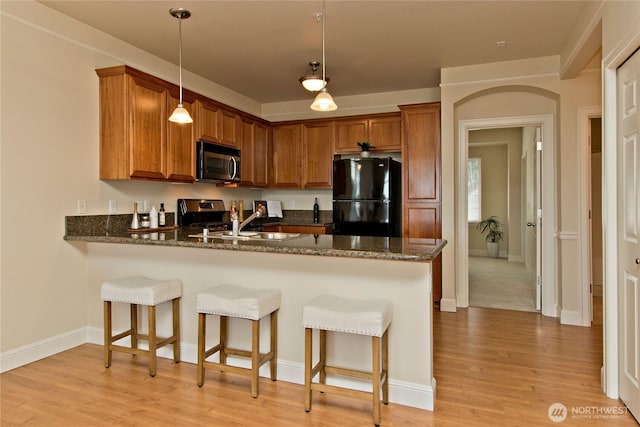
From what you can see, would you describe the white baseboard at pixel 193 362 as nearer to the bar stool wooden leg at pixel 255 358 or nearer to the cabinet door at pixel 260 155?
the bar stool wooden leg at pixel 255 358

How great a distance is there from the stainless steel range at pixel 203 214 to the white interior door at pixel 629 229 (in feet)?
11.5

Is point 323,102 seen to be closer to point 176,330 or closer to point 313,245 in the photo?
point 313,245

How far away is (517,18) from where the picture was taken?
3.06 m

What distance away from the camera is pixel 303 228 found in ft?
16.3

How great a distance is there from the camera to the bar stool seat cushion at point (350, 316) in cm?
203

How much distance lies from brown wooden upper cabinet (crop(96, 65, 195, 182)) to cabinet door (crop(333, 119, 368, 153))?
224cm

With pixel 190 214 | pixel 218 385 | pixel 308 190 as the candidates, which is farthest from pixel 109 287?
pixel 308 190

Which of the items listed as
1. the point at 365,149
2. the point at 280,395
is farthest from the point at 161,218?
the point at 365,149

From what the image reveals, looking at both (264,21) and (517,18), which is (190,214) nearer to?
(264,21)

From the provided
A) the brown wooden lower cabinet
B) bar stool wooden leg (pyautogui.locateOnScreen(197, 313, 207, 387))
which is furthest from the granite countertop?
the brown wooden lower cabinet

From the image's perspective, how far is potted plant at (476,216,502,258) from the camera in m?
8.10

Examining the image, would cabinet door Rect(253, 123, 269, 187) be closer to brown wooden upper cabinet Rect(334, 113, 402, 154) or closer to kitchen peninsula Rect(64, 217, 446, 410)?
brown wooden upper cabinet Rect(334, 113, 402, 154)

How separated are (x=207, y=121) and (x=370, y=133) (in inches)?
77.6

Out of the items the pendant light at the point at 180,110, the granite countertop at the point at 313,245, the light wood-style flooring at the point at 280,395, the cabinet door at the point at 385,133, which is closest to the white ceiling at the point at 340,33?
the pendant light at the point at 180,110
